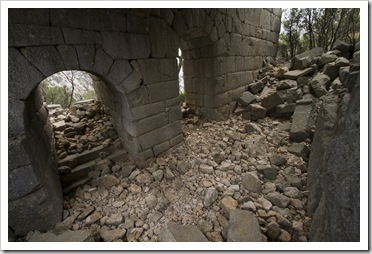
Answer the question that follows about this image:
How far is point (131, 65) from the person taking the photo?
2602mm

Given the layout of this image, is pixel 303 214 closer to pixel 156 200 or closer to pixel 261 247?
pixel 261 247

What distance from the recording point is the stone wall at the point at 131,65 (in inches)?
72.4

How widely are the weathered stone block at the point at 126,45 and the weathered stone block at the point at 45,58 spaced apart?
0.54m

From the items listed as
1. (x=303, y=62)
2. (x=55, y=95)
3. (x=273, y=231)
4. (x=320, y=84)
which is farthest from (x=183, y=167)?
(x=55, y=95)

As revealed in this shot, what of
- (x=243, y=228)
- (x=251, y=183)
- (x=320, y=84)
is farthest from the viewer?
(x=320, y=84)

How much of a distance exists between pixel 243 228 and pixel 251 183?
0.71 m

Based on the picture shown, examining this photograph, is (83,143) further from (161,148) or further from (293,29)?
(293,29)

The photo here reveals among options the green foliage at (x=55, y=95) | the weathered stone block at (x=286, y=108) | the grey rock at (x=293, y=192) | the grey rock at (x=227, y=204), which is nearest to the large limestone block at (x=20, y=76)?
the grey rock at (x=227, y=204)

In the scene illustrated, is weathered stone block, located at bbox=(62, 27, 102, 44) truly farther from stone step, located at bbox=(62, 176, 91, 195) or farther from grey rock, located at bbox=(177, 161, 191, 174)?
grey rock, located at bbox=(177, 161, 191, 174)

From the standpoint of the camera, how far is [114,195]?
2529 millimetres

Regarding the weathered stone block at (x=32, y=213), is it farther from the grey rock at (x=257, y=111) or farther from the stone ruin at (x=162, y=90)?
the grey rock at (x=257, y=111)

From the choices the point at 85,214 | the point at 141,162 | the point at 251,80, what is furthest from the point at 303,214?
the point at 251,80

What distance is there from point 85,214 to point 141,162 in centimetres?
101

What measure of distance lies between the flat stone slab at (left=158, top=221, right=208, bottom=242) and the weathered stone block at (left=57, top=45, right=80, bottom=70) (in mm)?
2110
